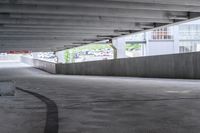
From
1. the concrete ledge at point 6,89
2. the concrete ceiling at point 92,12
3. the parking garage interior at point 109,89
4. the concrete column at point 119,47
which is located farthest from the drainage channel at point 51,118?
the concrete column at point 119,47

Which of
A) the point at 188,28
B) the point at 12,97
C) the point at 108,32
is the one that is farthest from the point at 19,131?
the point at 188,28

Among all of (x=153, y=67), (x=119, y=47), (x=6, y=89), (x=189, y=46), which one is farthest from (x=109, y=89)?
(x=189, y=46)

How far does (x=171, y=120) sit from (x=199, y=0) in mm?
11431

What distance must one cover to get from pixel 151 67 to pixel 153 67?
0.81 ft

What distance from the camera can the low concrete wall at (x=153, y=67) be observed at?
2277cm

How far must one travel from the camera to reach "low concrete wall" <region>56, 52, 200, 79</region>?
74.7 ft

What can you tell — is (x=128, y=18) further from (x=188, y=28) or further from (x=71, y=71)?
(x=188, y=28)

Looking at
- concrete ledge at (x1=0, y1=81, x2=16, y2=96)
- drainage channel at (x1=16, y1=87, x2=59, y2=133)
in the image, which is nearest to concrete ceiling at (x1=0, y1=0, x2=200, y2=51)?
Result: concrete ledge at (x1=0, y1=81, x2=16, y2=96)

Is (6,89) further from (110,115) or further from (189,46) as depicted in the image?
(189,46)

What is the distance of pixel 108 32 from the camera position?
1257 inches

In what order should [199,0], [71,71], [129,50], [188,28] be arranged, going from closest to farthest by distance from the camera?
1. [199,0]
2. [71,71]
3. [188,28]
4. [129,50]

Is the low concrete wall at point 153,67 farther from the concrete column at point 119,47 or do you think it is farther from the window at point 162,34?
the window at point 162,34

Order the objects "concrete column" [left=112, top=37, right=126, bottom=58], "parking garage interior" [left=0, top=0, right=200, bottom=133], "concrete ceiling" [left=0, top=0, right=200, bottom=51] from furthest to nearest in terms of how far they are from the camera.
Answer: "concrete column" [left=112, top=37, right=126, bottom=58] → "concrete ceiling" [left=0, top=0, right=200, bottom=51] → "parking garage interior" [left=0, top=0, right=200, bottom=133]

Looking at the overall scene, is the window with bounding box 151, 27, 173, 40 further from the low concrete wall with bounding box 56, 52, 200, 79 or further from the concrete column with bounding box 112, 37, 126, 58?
the low concrete wall with bounding box 56, 52, 200, 79
